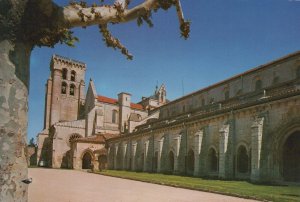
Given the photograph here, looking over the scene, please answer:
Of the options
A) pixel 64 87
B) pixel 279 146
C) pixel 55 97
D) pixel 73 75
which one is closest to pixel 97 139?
pixel 55 97

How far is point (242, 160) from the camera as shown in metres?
24.8

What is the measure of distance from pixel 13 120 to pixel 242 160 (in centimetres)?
2400

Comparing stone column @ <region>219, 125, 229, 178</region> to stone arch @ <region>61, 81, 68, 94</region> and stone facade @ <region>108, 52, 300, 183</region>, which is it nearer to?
stone facade @ <region>108, 52, 300, 183</region>

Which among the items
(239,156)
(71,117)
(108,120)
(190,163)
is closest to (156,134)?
(190,163)

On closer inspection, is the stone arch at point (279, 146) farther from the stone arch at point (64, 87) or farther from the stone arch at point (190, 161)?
the stone arch at point (64, 87)

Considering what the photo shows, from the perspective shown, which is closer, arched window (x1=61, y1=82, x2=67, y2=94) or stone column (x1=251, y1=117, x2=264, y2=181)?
stone column (x1=251, y1=117, x2=264, y2=181)

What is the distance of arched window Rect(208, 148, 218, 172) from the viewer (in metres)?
28.3

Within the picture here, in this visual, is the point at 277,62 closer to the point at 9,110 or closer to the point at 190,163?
the point at 190,163

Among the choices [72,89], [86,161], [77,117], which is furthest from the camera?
[77,117]

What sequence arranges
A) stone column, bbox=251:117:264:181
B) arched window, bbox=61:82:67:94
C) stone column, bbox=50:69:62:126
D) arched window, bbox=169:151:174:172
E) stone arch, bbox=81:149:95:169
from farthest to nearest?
arched window, bbox=61:82:67:94 < stone column, bbox=50:69:62:126 < stone arch, bbox=81:149:95:169 < arched window, bbox=169:151:174:172 < stone column, bbox=251:117:264:181

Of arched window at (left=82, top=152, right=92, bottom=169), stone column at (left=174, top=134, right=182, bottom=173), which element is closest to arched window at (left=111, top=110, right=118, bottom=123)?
arched window at (left=82, top=152, right=92, bottom=169)

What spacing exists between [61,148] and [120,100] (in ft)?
50.2

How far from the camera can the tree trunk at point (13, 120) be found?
3051mm

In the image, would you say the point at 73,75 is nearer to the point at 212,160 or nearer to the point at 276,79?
the point at 212,160
